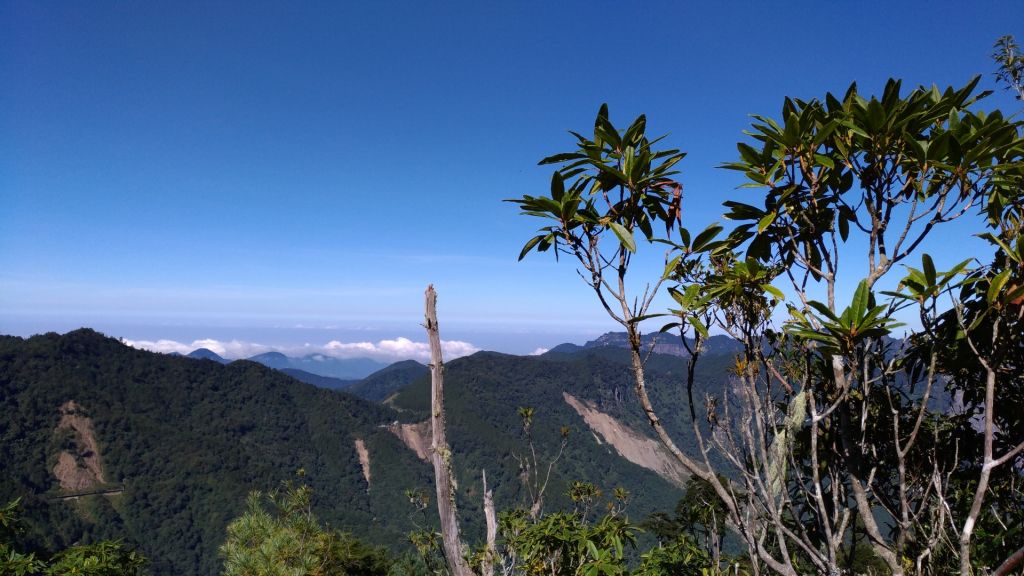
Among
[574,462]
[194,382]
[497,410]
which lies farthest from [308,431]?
[574,462]

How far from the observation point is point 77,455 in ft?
300

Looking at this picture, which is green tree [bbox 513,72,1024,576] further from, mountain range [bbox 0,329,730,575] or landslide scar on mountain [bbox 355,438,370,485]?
landslide scar on mountain [bbox 355,438,370,485]

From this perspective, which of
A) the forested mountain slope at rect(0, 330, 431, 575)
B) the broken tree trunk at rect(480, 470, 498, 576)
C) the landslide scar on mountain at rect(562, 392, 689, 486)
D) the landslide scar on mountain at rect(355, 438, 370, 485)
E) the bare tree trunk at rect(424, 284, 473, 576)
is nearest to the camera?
the bare tree trunk at rect(424, 284, 473, 576)

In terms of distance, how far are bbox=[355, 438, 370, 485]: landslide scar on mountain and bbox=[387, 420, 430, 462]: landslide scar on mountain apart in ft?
26.7

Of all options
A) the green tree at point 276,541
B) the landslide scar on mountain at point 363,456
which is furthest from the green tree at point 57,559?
the landslide scar on mountain at point 363,456

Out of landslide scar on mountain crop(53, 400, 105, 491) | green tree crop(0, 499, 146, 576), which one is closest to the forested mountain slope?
landslide scar on mountain crop(53, 400, 105, 491)

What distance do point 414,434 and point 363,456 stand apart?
15.2m

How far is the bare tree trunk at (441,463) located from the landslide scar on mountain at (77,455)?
4472 inches

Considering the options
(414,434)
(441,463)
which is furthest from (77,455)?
(441,463)

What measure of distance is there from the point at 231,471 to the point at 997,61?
11364cm

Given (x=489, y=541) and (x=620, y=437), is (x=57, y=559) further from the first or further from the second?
(x=620, y=437)

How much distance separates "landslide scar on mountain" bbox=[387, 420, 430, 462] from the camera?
13162cm

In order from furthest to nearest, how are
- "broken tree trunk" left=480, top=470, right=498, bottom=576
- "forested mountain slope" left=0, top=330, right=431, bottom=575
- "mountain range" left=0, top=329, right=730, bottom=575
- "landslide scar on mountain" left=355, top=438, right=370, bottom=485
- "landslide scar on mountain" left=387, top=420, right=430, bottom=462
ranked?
"landslide scar on mountain" left=387, top=420, right=430, bottom=462 < "landslide scar on mountain" left=355, top=438, right=370, bottom=485 < "mountain range" left=0, top=329, right=730, bottom=575 < "forested mountain slope" left=0, top=330, right=431, bottom=575 < "broken tree trunk" left=480, top=470, right=498, bottom=576

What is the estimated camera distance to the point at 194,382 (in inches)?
5418
